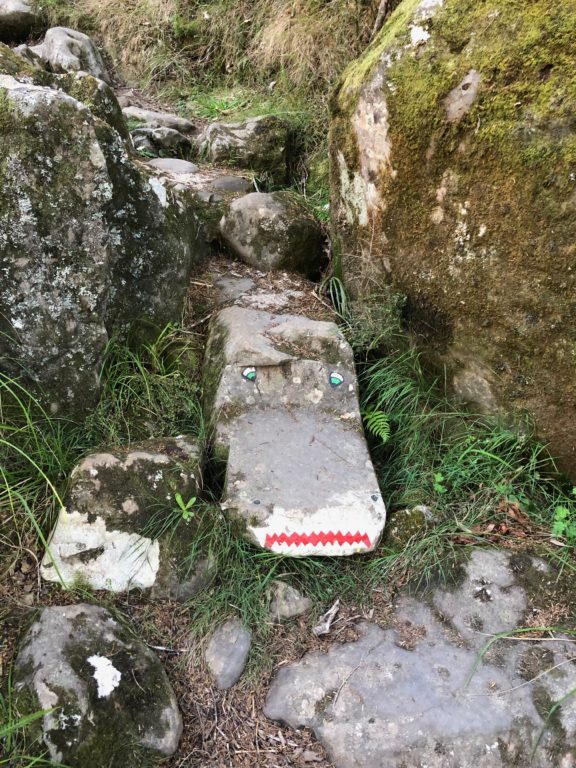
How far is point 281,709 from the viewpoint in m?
2.36

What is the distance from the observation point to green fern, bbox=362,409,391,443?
122 inches

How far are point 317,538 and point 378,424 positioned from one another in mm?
760

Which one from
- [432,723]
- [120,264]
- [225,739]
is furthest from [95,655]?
[120,264]

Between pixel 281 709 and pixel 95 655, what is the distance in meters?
0.76

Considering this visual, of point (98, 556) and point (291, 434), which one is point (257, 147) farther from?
point (98, 556)

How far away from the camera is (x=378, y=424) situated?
3143mm

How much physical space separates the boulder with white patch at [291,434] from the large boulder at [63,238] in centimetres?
67

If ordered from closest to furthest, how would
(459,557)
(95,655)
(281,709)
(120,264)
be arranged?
(95,655) < (281,709) < (459,557) < (120,264)

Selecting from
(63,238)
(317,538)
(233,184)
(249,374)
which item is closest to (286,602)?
(317,538)

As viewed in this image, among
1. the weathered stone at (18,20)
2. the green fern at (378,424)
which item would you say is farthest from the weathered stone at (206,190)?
the weathered stone at (18,20)

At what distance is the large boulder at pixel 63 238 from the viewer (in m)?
2.62

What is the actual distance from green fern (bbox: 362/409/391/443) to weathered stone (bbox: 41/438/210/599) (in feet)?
3.37

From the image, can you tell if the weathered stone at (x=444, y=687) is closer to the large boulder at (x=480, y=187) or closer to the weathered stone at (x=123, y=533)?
the weathered stone at (x=123, y=533)

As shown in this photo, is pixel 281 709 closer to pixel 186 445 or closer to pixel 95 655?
pixel 95 655
